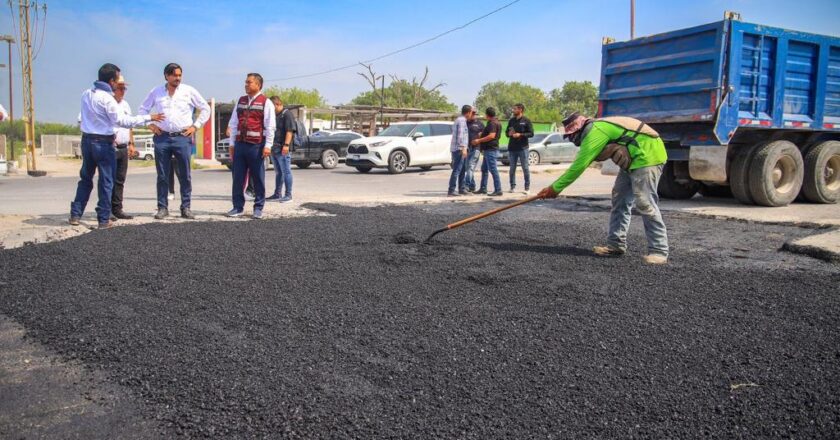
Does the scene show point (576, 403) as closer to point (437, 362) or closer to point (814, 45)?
point (437, 362)

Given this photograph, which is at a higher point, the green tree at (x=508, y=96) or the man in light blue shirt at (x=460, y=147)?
the green tree at (x=508, y=96)

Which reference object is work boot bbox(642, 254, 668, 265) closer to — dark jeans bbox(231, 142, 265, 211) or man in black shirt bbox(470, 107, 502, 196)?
dark jeans bbox(231, 142, 265, 211)

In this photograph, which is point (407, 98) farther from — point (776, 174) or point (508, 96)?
point (776, 174)

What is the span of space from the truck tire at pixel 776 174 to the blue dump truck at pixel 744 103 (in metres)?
0.01

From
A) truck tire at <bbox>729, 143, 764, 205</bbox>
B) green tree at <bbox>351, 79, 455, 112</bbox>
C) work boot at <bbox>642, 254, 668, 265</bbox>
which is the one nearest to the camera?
work boot at <bbox>642, 254, 668, 265</bbox>

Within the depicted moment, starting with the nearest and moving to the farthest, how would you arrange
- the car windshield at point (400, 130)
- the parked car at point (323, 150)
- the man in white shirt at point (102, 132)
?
the man in white shirt at point (102, 132), the car windshield at point (400, 130), the parked car at point (323, 150)

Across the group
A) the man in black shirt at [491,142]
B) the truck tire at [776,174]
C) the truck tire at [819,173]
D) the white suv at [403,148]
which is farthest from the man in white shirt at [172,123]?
the white suv at [403,148]

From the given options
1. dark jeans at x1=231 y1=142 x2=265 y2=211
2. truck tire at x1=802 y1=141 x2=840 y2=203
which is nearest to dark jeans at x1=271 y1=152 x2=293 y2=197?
dark jeans at x1=231 y1=142 x2=265 y2=211

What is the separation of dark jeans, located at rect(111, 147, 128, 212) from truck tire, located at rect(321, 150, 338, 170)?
40.9ft

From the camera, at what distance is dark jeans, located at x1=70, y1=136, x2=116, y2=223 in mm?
6359

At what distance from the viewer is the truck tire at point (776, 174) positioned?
342 inches

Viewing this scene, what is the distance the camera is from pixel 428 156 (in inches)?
699

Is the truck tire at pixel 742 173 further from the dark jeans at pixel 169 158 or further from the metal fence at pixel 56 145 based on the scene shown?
the metal fence at pixel 56 145

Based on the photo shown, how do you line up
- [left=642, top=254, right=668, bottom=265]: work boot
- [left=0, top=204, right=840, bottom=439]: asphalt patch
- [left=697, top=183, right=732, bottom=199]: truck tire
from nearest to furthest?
[left=0, top=204, right=840, bottom=439]: asphalt patch
[left=642, top=254, right=668, bottom=265]: work boot
[left=697, top=183, right=732, bottom=199]: truck tire
